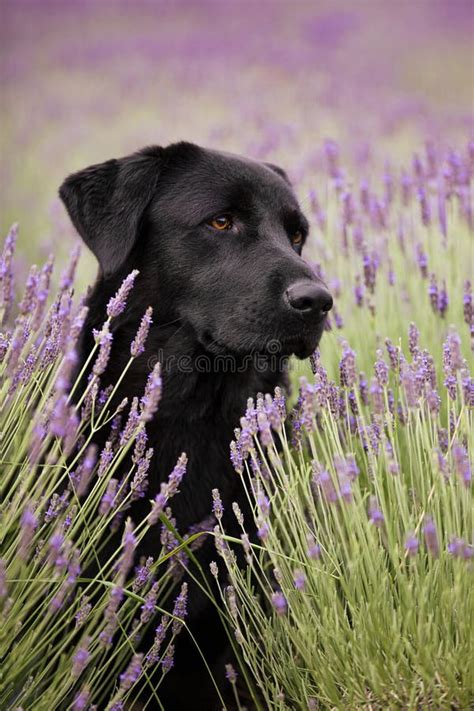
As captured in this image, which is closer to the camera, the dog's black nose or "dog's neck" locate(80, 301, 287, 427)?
the dog's black nose

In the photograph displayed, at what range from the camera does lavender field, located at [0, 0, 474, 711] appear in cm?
144

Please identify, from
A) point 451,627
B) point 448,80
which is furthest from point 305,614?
point 448,80

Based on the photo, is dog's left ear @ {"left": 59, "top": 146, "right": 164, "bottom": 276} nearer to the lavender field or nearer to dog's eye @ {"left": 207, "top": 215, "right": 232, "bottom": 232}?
the lavender field

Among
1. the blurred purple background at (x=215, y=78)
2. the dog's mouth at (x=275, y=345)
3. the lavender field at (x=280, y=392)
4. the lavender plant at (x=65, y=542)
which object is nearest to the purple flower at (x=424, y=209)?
the lavender field at (x=280, y=392)

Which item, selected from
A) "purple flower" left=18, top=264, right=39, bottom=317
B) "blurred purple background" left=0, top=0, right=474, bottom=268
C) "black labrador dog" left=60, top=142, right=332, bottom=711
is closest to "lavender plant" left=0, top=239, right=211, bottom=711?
"purple flower" left=18, top=264, right=39, bottom=317

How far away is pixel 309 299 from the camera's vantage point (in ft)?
6.89

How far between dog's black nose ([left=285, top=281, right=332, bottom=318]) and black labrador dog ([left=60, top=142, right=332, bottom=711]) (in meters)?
0.01

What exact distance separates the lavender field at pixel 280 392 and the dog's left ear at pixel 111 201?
0.39 ft

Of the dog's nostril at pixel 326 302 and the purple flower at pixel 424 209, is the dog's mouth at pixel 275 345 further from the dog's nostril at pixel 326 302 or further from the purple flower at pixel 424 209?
the purple flower at pixel 424 209

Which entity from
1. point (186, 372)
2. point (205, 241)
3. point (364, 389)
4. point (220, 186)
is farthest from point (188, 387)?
point (220, 186)

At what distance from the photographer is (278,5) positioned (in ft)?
31.7

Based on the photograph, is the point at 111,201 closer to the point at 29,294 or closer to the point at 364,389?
the point at 29,294

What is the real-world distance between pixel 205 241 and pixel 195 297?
207mm

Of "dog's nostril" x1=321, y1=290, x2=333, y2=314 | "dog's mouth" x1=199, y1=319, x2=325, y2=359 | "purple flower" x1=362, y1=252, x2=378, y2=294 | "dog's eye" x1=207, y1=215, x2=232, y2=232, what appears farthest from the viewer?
"purple flower" x1=362, y1=252, x2=378, y2=294
